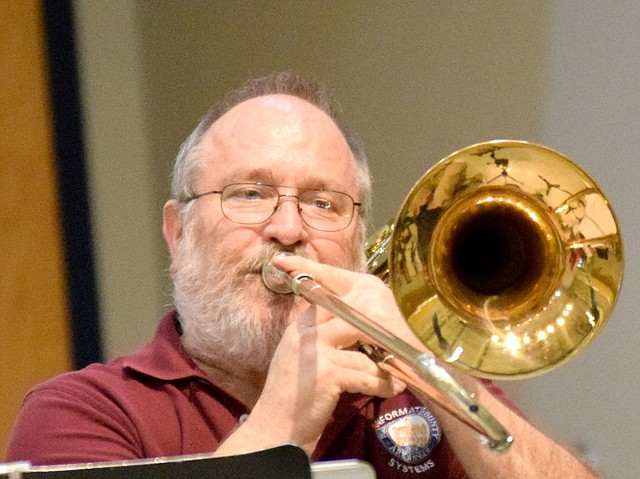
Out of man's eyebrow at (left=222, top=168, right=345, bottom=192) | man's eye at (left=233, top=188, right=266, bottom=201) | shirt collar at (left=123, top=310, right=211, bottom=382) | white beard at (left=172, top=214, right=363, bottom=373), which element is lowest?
shirt collar at (left=123, top=310, right=211, bottom=382)

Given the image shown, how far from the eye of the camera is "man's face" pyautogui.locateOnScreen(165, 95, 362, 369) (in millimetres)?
1612

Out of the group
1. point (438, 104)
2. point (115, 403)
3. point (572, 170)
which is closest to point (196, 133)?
point (115, 403)

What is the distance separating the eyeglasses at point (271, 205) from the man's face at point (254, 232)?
10 millimetres

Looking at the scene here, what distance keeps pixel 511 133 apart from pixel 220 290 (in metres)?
1.30

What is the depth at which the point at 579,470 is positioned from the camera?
149 cm

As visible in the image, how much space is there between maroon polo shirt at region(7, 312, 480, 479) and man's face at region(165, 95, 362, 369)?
0.10 metres

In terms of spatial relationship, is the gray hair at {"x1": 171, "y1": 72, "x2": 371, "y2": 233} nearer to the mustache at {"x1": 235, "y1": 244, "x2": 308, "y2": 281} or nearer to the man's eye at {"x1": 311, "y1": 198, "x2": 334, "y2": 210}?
the man's eye at {"x1": 311, "y1": 198, "x2": 334, "y2": 210}

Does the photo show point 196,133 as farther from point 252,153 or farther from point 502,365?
point 502,365

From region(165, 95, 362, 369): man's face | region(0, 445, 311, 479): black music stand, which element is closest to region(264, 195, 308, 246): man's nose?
region(165, 95, 362, 369): man's face

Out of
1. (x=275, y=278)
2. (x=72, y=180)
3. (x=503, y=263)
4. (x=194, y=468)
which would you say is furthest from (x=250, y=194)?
(x=72, y=180)

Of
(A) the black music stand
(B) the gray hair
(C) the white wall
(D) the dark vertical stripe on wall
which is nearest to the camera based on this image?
(A) the black music stand

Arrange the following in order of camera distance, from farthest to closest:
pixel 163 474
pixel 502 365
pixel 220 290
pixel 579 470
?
pixel 220 290, pixel 579 470, pixel 502 365, pixel 163 474

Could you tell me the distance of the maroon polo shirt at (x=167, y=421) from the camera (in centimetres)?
145

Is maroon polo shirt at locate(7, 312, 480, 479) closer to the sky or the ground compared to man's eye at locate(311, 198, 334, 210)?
closer to the ground
